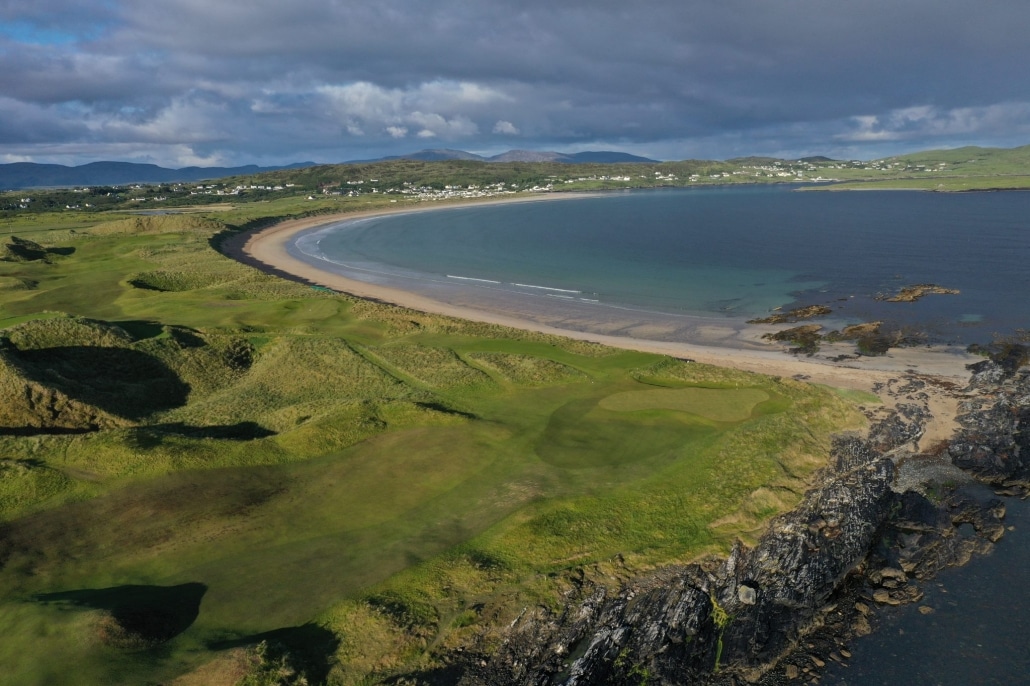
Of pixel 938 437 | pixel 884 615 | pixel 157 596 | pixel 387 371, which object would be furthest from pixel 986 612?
pixel 387 371

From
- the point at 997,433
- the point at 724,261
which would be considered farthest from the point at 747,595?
the point at 724,261

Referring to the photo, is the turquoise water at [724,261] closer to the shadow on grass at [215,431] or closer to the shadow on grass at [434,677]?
the shadow on grass at [215,431]

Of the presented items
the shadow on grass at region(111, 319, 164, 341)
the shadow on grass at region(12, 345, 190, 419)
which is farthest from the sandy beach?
the shadow on grass at region(12, 345, 190, 419)

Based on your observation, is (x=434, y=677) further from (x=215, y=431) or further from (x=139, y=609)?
(x=215, y=431)

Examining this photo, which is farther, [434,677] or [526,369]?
[526,369]

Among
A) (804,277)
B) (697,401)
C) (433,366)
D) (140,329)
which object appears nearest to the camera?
(697,401)

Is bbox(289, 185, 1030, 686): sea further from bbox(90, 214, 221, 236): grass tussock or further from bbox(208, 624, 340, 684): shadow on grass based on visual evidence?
bbox(90, 214, 221, 236): grass tussock

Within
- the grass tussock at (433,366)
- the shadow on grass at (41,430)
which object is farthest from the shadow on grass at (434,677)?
the grass tussock at (433,366)
